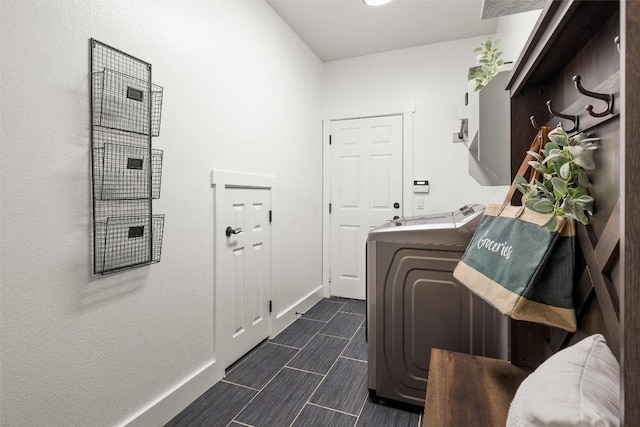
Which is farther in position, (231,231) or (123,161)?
(231,231)

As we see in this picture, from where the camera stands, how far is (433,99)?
137 inches

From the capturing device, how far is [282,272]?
3082 millimetres

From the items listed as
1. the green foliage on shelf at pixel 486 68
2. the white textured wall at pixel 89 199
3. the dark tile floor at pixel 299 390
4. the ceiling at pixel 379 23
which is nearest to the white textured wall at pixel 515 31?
the green foliage on shelf at pixel 486 68

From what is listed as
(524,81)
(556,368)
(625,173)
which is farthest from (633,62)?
(524,81)

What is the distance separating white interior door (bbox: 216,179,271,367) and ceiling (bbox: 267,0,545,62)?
1566 mm

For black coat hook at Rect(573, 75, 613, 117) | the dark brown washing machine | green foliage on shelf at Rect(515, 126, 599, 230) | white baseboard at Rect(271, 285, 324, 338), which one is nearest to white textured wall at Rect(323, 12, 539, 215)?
white baseboard at Rect(271, 285, 324, 338)

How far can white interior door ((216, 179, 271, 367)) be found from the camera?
Result: 2.27 m

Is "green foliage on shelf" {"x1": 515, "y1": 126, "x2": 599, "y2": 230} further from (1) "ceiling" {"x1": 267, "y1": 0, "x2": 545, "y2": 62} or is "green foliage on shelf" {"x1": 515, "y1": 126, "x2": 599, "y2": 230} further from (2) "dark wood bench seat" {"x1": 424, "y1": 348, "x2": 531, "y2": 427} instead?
(1) "ceiling" {"x1": 267, "y1": 0, "x2": 545, "y2": 62}

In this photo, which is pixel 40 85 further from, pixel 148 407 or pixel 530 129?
pixel 530 129

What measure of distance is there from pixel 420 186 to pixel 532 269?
9.17 ft

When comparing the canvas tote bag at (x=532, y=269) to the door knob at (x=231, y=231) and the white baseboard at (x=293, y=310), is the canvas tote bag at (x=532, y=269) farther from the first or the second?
the white baseboard at (x=293, y=310)

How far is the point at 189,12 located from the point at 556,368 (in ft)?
7.46

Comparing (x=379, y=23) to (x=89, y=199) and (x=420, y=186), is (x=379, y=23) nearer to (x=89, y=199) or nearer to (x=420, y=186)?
(x=420, y=186)

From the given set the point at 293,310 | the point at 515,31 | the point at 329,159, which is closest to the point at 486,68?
the point at 515,31
